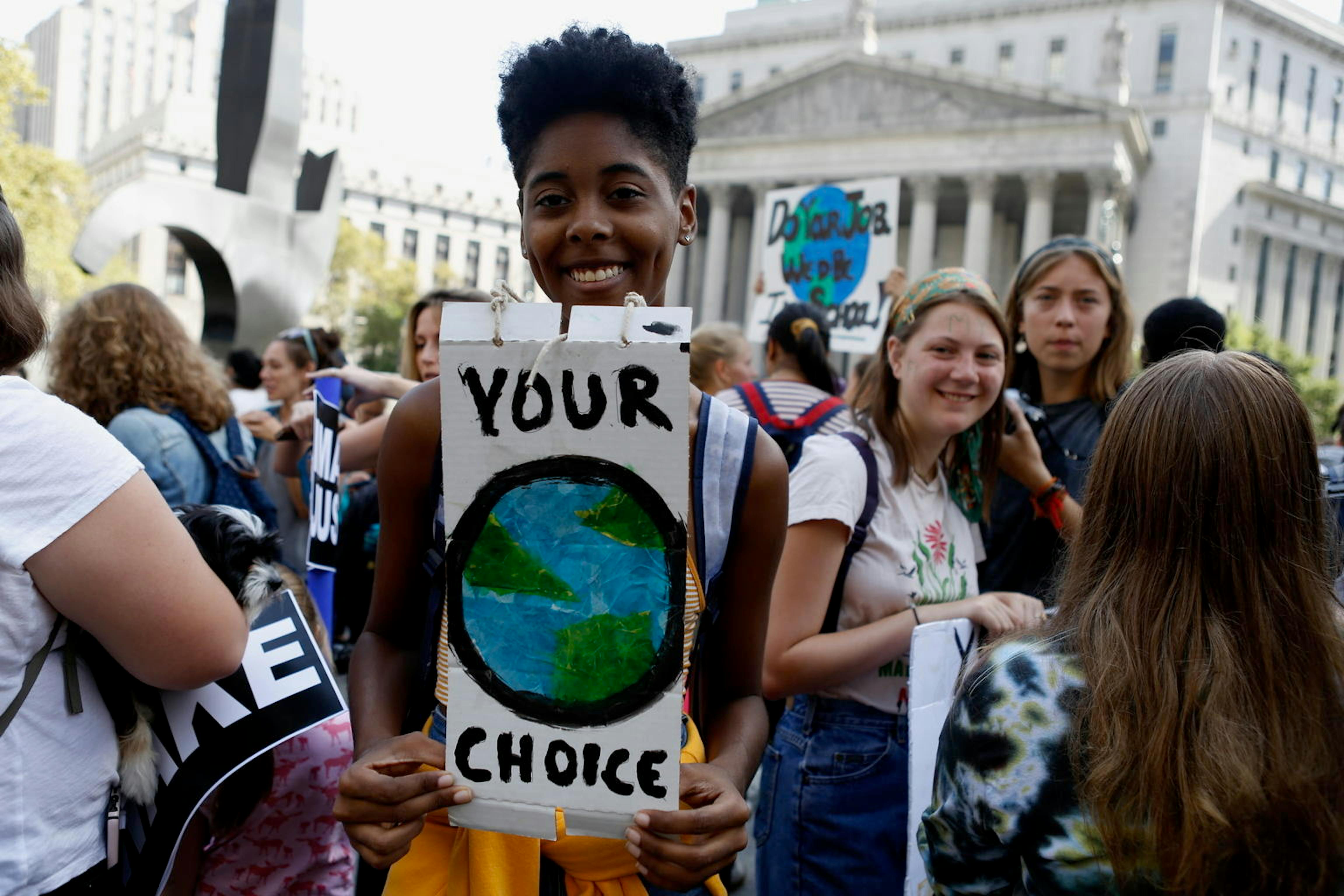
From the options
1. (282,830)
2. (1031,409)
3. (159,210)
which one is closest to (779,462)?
(282,830)

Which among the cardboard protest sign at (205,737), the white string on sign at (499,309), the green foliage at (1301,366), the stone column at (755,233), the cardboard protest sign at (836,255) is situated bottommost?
the cardboard protest sign at (205,737)

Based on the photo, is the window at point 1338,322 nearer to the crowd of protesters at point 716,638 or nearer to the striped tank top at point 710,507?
the crowd of protesters at point 716,638

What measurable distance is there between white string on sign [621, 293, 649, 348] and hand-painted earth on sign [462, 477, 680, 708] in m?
0.18

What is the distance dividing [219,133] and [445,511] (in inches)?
412

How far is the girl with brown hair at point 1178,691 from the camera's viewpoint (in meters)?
1.25

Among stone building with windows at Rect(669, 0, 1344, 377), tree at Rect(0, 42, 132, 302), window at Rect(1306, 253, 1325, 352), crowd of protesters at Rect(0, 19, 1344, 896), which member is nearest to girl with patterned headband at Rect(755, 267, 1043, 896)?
crowd of protesters at Rect(0, 19, 1344, 896)

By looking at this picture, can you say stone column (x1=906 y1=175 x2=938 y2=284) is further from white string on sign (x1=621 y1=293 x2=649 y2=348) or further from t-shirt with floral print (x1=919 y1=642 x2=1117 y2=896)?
white string on sign (x1=621 y1=293 x2=649 y2=348)

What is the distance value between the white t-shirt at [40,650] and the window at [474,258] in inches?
2913

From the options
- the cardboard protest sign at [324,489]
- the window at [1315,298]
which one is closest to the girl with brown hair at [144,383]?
the cardboard protest sign at [324,489]

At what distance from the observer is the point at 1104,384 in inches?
124

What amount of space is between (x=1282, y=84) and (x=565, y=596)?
7375 centimetres

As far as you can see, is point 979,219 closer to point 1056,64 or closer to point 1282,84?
point 1056,64

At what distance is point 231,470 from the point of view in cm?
370

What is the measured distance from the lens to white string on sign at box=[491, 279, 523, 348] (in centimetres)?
113
